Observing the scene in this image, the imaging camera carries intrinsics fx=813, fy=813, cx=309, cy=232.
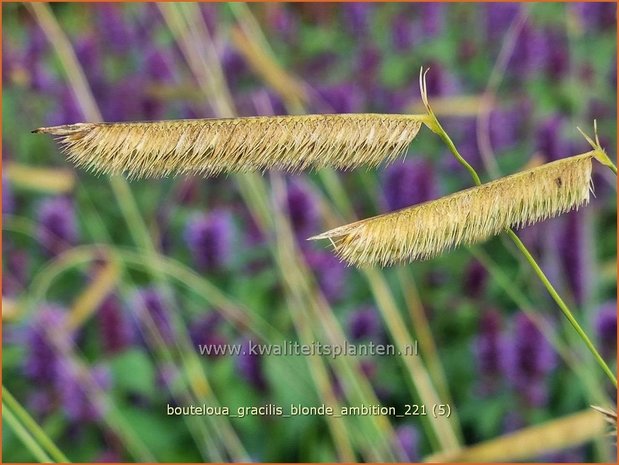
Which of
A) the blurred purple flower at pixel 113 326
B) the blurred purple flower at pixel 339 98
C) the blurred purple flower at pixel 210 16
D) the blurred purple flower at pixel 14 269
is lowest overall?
the blurred purple flower at pixel 113 326

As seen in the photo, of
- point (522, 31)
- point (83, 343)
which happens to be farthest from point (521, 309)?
point (83, 343)

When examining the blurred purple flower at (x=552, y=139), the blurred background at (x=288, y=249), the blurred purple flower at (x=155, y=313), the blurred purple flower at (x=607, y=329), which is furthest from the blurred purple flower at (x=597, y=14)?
the blurred purple flower at (x=155, y=313)

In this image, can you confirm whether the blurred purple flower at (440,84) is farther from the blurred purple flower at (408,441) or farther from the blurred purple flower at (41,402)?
the blurred purple flower at (41,402)

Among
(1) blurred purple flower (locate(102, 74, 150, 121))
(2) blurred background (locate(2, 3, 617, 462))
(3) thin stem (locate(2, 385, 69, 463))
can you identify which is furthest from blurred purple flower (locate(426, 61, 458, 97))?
(3) thin stem (locate(2, 385, 69, 463))

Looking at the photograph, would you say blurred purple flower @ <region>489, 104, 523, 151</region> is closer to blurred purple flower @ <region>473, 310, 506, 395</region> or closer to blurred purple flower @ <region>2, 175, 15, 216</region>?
blurred purple flower @ <region>473, 310, 506, 395</region>

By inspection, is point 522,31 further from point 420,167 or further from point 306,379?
point 306,379

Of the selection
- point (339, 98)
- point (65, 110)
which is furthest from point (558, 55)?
point (65, 110)
